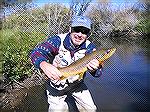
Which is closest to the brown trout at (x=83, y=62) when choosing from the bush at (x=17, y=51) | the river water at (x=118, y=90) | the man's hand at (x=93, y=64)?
the man's hand at (x=93, y=64)

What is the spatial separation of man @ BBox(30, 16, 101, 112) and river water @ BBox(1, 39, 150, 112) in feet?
6.59

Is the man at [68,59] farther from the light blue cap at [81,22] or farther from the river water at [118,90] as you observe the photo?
the river water at [118,90]

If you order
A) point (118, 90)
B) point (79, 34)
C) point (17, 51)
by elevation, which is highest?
point (79, 34)

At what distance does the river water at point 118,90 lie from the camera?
11.4ft

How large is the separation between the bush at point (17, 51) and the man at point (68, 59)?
2376 millimetres

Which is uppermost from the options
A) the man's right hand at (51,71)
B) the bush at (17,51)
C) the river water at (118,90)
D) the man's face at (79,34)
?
the man's face at (79,34)

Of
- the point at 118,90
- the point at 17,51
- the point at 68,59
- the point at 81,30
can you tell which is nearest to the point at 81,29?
the point at 81,30

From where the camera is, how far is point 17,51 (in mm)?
3938

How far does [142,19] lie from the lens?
14.6 feet

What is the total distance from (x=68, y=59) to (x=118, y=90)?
2.91m

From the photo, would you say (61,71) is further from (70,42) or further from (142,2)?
(142,2)

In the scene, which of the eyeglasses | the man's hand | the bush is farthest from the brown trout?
the bush

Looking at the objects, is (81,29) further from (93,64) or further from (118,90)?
(118,90)

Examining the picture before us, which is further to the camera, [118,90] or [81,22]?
[118,90]
